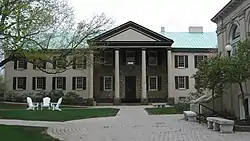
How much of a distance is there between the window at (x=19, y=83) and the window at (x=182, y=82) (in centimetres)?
1840

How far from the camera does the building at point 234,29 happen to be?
18.7 meters

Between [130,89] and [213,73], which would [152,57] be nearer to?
[130,89]

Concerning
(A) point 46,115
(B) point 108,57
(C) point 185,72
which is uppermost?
(B) point 108,57

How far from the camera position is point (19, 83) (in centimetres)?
4319

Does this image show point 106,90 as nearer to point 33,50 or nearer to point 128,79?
point 128,79

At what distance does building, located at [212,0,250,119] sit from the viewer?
18672 mm

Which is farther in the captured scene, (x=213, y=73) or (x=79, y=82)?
(x=79, y=82)

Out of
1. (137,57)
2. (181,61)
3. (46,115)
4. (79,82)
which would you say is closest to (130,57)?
(137,57)

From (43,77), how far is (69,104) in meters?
5.77

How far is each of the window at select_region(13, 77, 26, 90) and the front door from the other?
12292mm

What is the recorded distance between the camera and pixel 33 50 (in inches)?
671

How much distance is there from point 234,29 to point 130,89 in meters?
22.9

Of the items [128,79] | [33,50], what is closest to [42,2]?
[33,50]

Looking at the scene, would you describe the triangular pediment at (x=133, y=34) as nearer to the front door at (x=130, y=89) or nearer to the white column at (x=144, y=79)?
the white column at (x=144, y=79)
